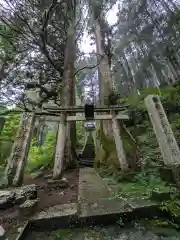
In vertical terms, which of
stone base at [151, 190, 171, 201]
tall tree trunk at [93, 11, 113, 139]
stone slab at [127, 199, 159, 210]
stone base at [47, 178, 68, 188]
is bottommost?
stone slab at [127, 199, 159, 210]

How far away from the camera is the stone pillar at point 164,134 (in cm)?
357

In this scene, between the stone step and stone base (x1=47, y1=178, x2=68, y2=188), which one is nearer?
stone base (x1=47, y1=178, x2=68, y2=188)

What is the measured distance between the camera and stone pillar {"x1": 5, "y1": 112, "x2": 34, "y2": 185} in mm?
4160

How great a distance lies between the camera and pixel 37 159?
7.43 meters

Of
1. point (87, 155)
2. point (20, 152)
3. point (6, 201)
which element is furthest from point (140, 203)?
point (87, 155)

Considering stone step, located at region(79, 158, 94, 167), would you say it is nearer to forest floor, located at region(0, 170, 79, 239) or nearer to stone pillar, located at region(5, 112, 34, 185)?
forest floor, located at region(0, 170, 79, 239)

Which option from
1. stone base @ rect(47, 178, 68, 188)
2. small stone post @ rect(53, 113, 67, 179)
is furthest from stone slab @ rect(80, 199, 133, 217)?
small stone post @ rect(53, 113, 67, 179)

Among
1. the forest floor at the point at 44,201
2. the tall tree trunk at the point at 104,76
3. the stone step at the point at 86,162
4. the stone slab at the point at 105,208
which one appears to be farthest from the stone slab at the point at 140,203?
the stone step at the point at 86,162

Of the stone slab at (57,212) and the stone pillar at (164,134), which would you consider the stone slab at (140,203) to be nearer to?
the stone slab at (57,212)

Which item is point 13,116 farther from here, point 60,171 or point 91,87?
point 91,87

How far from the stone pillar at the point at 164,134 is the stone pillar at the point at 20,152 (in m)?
3.84

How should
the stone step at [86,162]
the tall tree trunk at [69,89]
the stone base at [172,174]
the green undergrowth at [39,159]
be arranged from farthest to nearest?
the stone step at [86,162], the green undergrowth at [39,159], the tall tree trunk at [69,89], the stone base at [172,174]

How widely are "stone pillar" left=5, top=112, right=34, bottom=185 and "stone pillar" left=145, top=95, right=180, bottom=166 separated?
3.84 meters

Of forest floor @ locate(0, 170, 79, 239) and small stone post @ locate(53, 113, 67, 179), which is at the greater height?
small stone post @ locate(53, 113, 67, 179)
